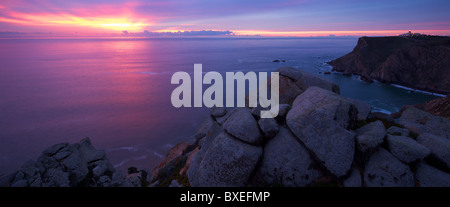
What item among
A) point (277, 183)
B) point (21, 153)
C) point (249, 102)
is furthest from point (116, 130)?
point (277, 183)

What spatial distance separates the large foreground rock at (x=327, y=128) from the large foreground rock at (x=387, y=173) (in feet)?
3.32

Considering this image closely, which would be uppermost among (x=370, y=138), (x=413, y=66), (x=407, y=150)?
(x=413, y=66)

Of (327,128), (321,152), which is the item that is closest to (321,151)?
(321,152)

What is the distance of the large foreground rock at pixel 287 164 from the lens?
10984 mm

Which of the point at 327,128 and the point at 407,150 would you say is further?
the point at 327,128

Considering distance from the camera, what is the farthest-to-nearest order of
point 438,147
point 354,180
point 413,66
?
point 413,66 < point 438,147 < point 354,180

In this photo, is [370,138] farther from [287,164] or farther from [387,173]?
[287,164]

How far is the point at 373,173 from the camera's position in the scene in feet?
33.2

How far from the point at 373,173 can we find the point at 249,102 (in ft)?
31.8

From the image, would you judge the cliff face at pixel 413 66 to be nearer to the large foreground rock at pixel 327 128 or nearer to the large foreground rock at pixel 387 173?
the large foreground rock at pixel 387 173

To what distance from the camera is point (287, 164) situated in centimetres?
1129

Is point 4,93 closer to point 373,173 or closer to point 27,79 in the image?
point 27,79

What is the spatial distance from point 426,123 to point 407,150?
998 centimetres

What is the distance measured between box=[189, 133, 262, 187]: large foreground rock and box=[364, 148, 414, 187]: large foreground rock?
5.34 m
